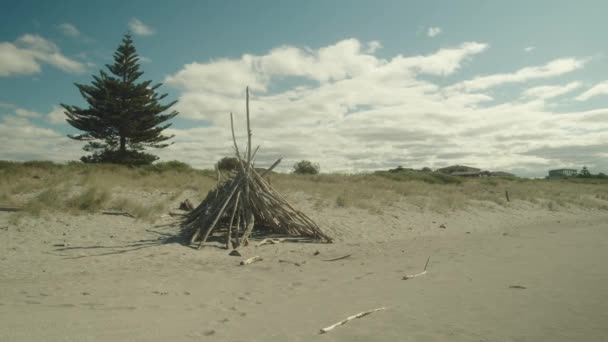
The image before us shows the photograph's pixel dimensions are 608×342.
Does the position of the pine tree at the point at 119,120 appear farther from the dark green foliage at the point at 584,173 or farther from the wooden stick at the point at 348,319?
the dark green foliage at the point at 584,173

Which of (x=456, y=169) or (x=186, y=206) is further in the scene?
(x=456, y=169)

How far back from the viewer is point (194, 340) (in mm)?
2797

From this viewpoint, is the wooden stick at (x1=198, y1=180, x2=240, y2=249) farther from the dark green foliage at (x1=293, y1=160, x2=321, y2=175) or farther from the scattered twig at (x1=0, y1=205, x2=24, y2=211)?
the dark green foliage at (x1=293, y1=160, x2=321, y2=175)

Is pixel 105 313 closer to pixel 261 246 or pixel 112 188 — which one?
pixel 261 246

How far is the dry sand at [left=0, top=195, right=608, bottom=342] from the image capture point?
2938 millimetres

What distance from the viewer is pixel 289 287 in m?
4.50

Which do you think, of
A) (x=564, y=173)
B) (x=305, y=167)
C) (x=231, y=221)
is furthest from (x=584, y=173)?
(x=231, y=221)

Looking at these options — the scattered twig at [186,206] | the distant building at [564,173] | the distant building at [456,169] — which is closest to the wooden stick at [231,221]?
the scattered twig at [186,206]

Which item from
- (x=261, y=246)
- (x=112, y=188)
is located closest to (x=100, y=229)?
(x=261, y=246)

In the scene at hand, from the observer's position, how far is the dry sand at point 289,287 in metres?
2.94

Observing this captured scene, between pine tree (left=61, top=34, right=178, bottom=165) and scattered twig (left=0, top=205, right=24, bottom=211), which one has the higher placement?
pine tree (left=61, top=34, right=178, bottom=165)

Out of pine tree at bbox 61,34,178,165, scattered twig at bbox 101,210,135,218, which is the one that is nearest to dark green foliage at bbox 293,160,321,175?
pine tree at bbox 61,34,178,165

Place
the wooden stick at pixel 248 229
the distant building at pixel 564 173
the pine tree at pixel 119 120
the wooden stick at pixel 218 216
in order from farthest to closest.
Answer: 1. the distant building at pixel 564 173
2. the pine tree at pixel 119 120
3. the wooden stick at pixel 248 229
4. the wooden stick at pixel 218 216

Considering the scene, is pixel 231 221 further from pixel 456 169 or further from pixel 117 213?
pixel 456 169
